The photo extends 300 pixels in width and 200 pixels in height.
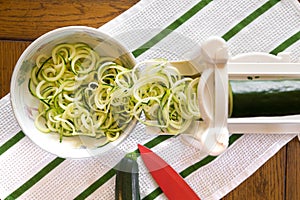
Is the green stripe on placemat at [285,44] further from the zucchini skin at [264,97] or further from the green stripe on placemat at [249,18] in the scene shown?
the zucchini skin at [264,97]

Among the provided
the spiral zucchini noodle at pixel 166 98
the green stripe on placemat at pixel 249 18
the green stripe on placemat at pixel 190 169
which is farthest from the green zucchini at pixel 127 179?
the green stripe on placemat at pixel 249 18

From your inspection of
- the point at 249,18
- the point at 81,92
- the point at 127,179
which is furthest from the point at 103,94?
the point at 249,18

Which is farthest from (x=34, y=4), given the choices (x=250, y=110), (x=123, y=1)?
(x=250, y=110)

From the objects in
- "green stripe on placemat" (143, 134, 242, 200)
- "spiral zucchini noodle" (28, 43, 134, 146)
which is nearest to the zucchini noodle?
"spiral zucchini noodle" (28, 43, 134, 146)

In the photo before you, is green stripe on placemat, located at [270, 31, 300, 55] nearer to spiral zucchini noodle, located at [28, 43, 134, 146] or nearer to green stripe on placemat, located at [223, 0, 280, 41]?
green stripe on placemat, located at [223, 0, 280, 41]

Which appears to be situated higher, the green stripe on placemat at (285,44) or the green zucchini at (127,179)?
the green stripe on placemat at (285,44)
